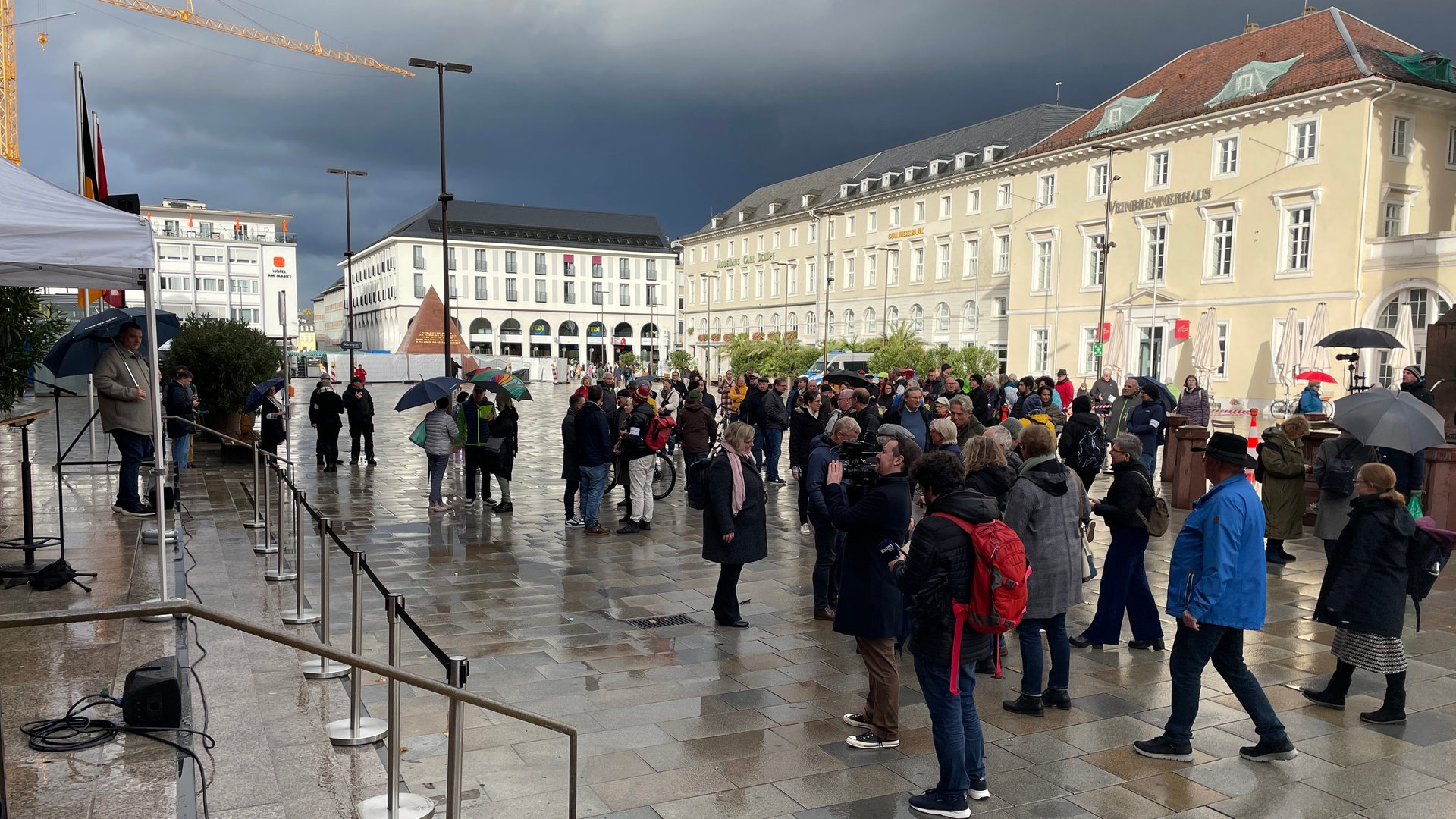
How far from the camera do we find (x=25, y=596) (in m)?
6.53

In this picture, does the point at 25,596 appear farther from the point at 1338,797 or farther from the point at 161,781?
the point at 1338,797

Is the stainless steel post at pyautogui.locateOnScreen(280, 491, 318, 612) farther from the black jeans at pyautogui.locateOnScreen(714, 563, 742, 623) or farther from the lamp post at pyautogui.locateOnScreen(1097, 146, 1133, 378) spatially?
the lamp post at pyautogui.locateOnScreen(1097, 146, 1133, 378)

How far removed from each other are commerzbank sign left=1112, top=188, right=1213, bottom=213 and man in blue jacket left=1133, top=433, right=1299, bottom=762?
40586 millimetres

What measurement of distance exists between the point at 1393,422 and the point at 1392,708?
322cm

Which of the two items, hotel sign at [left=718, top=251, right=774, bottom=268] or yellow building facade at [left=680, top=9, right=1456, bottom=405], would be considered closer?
yellow building facade at [left=680, top=9, right=1456, bottom=405]

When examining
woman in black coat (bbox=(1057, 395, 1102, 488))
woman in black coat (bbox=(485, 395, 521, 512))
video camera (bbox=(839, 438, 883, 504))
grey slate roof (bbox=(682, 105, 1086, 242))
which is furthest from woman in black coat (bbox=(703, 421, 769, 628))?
grey slate roof (bbox=(682, 105, 1086, 242))

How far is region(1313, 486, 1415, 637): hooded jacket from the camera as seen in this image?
554cm

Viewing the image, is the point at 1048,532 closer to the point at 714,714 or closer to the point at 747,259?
the point at 714,714

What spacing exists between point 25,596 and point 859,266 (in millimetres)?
67525

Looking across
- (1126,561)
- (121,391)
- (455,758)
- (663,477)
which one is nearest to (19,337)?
(121,391)

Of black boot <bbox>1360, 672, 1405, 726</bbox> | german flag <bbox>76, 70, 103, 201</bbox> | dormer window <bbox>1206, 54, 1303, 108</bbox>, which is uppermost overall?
dormer window <bbox>1206, 54, 1303, 108</bbox>

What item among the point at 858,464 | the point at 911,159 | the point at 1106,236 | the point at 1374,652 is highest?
the point at 911,159

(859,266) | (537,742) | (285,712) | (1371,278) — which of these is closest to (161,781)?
(285,712)

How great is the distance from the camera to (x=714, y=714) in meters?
5.82
